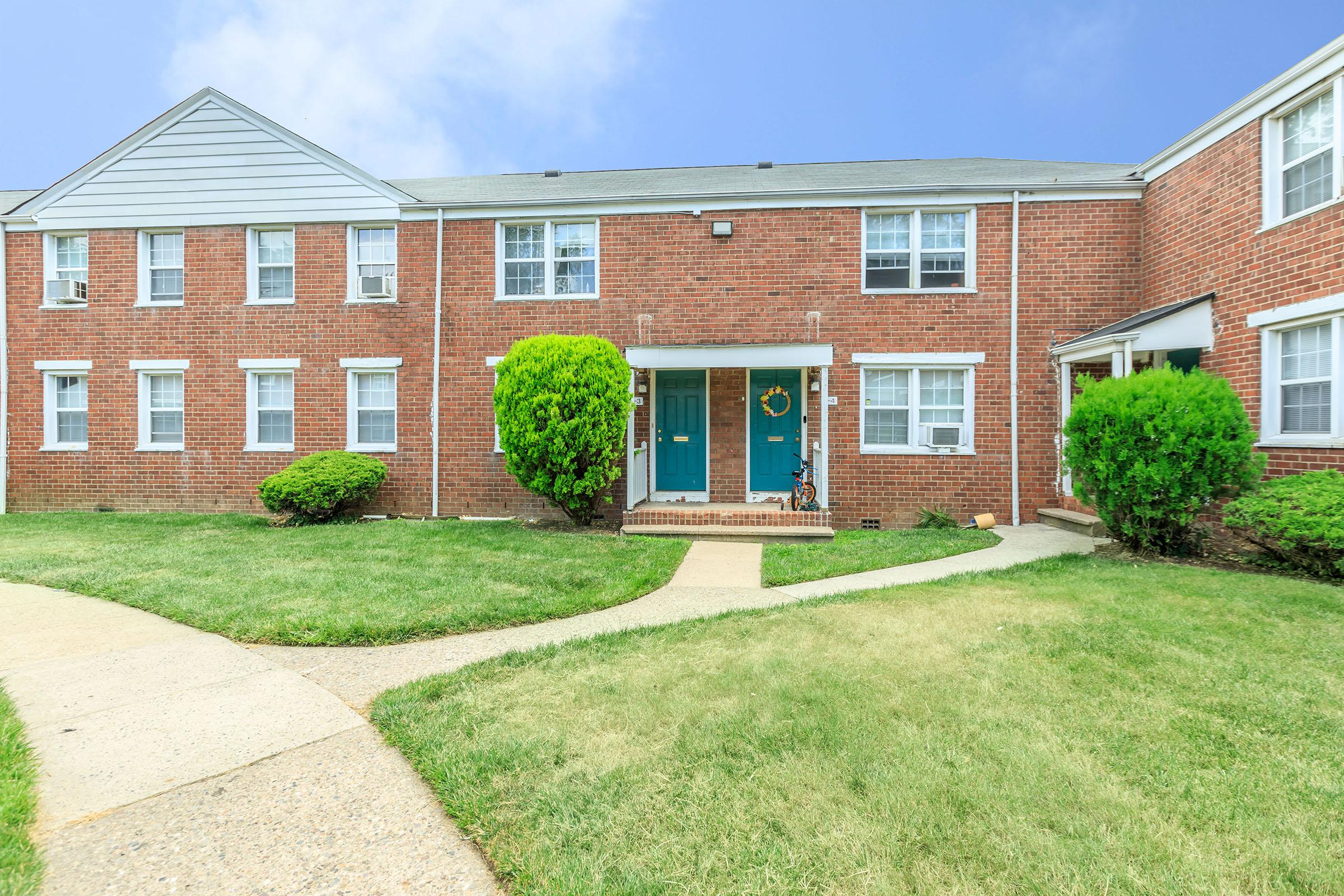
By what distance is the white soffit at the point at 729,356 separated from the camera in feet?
31.9

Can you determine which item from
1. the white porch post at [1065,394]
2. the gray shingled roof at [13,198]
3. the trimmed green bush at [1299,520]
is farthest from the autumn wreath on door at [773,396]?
the gray shingled roof at [13,198]

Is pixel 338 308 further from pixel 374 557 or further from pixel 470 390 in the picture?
pixel 374 557

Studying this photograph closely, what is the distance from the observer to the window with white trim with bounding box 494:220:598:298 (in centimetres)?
1120

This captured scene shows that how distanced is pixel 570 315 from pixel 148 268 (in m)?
8.09

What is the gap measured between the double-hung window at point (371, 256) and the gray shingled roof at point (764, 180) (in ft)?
3.33

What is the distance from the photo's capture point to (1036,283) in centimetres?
1041

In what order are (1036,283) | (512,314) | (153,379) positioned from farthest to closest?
(153,379) → (512,314) → (1036,283)

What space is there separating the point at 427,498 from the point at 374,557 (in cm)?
397

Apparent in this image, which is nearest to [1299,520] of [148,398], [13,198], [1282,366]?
[1282,366]

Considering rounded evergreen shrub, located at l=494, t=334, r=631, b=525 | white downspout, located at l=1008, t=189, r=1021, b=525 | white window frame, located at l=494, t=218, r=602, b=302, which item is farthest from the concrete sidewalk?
white downspout, located at l=1008, t=189, r=1021, b=525

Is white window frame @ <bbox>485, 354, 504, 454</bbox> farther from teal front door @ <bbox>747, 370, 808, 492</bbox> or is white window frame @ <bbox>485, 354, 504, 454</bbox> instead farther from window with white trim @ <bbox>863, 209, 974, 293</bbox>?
window with white trim @ <bbox>863, 209, 974, 293</bbox>

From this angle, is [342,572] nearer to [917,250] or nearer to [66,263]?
[917,250]

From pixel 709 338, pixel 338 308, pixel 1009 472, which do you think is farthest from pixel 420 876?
pixel 338 308

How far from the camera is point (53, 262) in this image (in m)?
12.0
